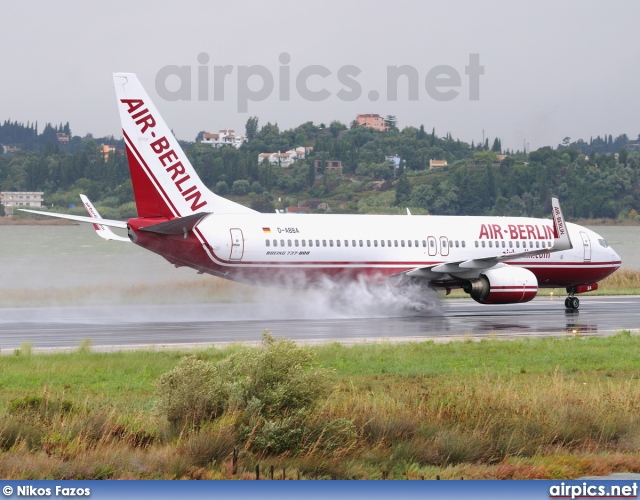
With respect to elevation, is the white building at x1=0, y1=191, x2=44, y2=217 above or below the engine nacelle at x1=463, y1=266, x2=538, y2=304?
above

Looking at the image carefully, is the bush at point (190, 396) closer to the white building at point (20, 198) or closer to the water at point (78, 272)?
the water at point (78, 272)

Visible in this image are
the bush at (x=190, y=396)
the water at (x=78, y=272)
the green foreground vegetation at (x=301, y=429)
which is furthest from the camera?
the water at (x=78, y=272)

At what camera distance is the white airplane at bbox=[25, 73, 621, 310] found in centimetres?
3497

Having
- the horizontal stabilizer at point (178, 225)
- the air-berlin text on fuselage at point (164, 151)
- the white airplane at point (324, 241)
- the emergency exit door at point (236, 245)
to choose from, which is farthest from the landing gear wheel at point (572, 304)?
the air-berlin text on fuselage at point (164, 151)

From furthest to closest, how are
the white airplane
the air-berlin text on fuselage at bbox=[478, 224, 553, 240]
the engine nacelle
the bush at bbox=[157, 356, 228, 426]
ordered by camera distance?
the air-berlin text on fuselage at bbox=[478, 224, 553, 240] → the engine nacelle → the white airplane → the bush at bbox=[157, 356, 228, 426]

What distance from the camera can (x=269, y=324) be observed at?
3325cm

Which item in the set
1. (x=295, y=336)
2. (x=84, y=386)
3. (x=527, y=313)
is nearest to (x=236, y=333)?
(x=295, y=336)

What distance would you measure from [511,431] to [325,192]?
495ft

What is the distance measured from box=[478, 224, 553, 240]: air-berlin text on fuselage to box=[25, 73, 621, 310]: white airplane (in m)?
0.05

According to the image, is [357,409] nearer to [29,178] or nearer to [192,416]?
[192,416]

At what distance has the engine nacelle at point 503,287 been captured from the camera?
3725cm

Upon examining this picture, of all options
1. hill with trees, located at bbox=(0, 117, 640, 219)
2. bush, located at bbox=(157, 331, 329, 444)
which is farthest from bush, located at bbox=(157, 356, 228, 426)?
hill with trees, located at bbox=(0, 117, 640, 219)

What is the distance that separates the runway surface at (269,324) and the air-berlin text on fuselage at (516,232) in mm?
2856

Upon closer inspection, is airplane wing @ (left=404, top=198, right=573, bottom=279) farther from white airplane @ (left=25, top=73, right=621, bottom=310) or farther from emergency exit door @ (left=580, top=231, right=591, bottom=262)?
emergency exit door @ (left=580, top=231, right=591, bottom=262)
